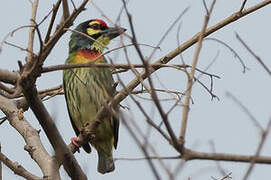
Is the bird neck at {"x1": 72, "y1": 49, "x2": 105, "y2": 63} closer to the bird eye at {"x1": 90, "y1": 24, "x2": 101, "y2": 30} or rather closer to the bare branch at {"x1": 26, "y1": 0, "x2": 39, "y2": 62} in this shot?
the bird eye at {"x1": 90, "y1": 24, "x2": 101, "y2": 30}

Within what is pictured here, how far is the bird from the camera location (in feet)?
19.1

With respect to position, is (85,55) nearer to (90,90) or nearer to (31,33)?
(90,90)

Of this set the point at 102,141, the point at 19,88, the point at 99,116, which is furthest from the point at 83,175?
the point at 102,141

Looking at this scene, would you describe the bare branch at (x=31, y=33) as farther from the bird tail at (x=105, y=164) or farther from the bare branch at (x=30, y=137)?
the bird tail at (x=105, y=164)

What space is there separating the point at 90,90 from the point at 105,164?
3.29 ft

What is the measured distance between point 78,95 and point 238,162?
4.00 meters

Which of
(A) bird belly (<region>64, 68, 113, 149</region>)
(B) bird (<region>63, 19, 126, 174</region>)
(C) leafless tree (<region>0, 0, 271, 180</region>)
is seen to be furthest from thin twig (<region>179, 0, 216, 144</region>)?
(A) bird belly (<region>64, 68, 113, 149</region>)

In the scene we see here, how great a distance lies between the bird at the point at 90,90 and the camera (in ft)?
19.1

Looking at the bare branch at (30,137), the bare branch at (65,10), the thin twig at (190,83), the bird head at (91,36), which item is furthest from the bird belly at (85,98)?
the thin twig at (190,83)

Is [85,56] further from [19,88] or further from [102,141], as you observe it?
[19,88]

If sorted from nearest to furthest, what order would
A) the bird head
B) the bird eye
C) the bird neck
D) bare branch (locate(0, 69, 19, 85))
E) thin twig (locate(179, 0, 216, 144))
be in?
1. thin twig (locate(179, 0, 216, 144))
2. bare branch (locate(0, 69, 19, 85))
3. the bird neck
4. the bird head
5. the bird eye

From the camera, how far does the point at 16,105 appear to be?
180 inches

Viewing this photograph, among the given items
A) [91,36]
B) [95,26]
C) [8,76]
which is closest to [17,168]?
[8,76]

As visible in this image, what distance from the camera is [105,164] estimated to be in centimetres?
632
